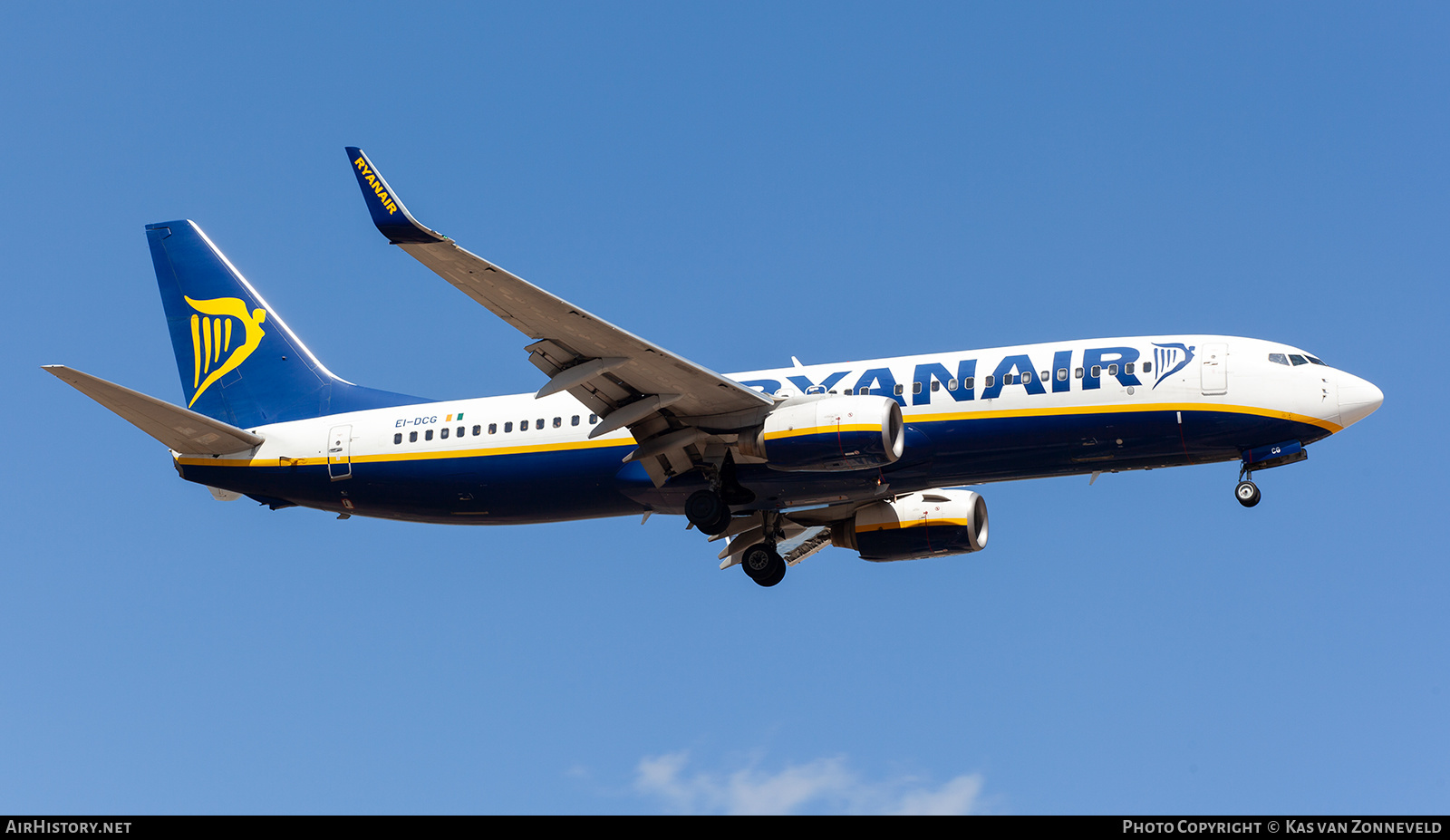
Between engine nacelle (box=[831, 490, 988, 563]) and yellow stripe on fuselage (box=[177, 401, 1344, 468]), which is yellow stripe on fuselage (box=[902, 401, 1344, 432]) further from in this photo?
engine nacelle (box=[831, 490, 988, 563])

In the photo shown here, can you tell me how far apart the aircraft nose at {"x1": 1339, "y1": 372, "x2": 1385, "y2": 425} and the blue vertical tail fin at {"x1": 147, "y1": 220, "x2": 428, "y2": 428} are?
865 inches

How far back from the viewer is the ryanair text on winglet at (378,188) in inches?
954

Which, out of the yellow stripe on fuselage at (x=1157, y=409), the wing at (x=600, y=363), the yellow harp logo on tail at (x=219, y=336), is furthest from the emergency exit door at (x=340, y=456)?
the yellow stripe on fuselage at (x=1157, y=409)

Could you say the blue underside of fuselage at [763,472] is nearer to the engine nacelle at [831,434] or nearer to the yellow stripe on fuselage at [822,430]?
the engine nacelle at [831,434]

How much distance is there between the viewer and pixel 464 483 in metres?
33.8

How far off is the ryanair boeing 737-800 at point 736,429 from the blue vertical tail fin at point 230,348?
10 cm

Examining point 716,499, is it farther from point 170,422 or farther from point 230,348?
point 230,348

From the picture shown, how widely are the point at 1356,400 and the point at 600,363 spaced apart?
15.4 metres

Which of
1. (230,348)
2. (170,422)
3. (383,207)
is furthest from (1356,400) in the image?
(230,348)

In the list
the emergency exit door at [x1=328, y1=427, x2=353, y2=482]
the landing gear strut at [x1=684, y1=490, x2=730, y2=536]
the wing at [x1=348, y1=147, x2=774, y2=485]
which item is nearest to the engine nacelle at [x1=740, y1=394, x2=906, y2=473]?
the wing at [x1=348, y1=147, x2=774, y2=485]

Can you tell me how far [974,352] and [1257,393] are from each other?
19.3ft

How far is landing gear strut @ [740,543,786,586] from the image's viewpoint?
36.0 m

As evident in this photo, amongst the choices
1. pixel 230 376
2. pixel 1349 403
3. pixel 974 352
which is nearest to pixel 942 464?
pixel 974 352

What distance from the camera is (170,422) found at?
3425cm
